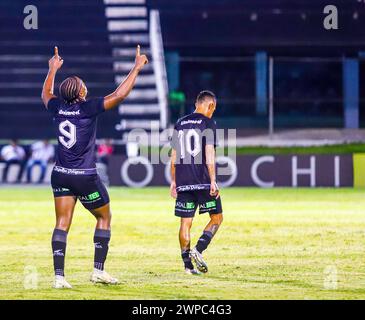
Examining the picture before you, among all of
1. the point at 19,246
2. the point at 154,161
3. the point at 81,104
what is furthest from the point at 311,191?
the point at 81,104

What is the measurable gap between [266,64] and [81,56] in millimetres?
6330

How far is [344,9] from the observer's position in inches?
1249

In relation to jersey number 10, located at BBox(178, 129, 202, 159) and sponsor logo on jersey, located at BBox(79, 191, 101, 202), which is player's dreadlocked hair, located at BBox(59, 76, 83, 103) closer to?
sponsor logo on jersey, located at BBox(79, 191, 101, 202)

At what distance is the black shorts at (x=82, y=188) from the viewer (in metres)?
10.8

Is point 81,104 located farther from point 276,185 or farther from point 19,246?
point 276,185

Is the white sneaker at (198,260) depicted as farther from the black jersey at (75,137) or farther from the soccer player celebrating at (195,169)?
the black jersey at (75,137)

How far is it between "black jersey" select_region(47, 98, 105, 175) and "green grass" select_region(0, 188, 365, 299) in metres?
1.28

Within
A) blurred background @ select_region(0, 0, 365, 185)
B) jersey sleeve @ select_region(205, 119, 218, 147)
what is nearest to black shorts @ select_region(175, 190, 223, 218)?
jersey sleeve @ select_region(205, 119, 218, 147)

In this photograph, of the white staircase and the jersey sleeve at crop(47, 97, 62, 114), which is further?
the white staircase

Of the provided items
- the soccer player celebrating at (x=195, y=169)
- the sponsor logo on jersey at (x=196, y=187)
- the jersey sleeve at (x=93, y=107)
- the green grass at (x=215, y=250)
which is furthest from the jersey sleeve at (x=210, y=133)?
the jersey sleeve at (x=93, y=107)

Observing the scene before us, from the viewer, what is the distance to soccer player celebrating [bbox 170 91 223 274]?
39.4 feet

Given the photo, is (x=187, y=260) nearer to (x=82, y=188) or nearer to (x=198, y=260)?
(x=198, y=260)
